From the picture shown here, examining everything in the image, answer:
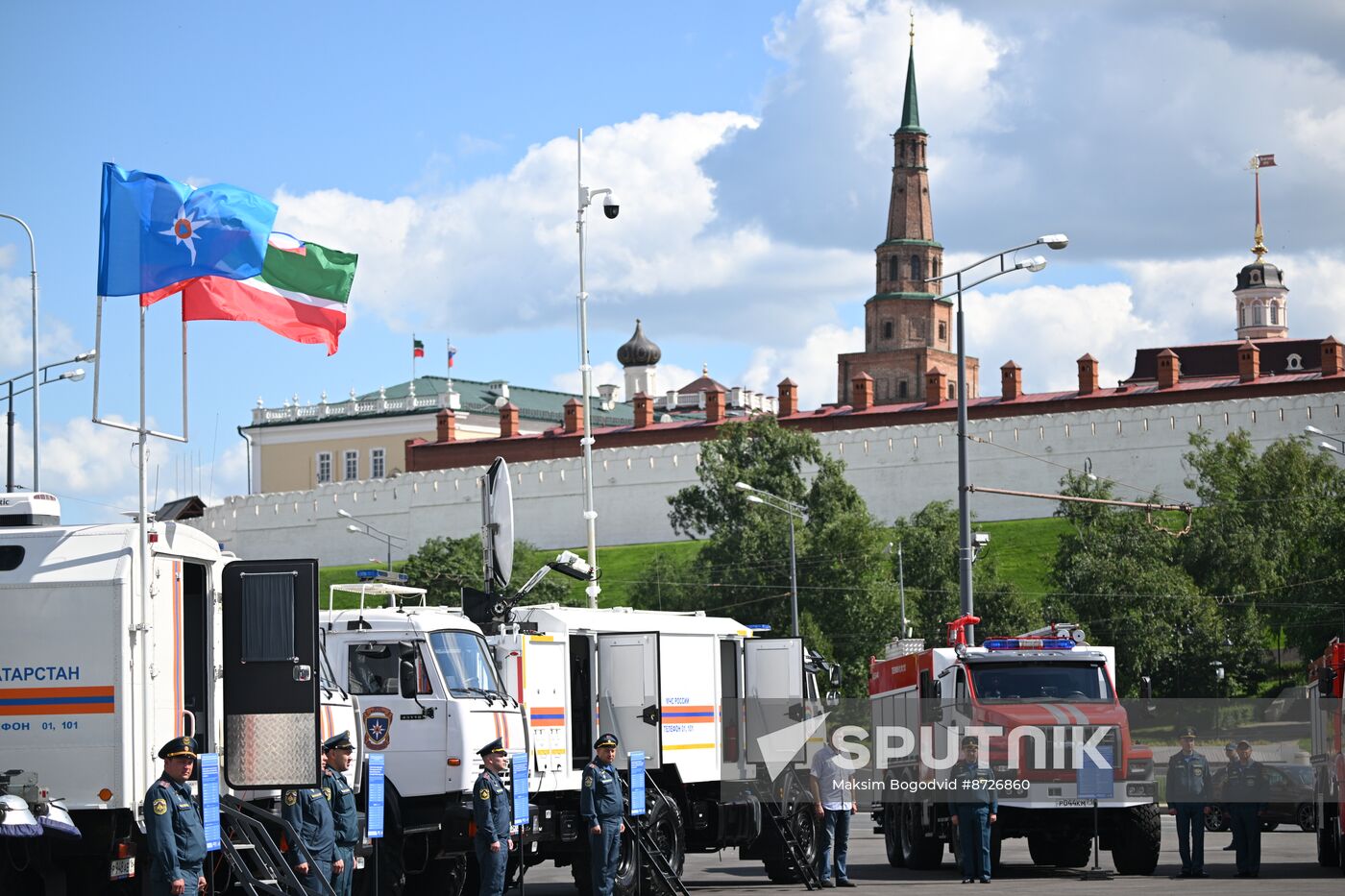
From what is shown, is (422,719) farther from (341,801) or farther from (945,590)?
(945,590)

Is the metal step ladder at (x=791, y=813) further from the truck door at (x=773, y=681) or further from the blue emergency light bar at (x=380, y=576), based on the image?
the blue emergency light bar at (x=380, y=576)

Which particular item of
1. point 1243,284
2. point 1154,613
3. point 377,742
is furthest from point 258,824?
point 1243,284

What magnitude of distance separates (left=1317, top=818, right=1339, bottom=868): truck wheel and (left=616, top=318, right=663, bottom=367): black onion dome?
13081cm

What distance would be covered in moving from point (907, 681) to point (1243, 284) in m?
151

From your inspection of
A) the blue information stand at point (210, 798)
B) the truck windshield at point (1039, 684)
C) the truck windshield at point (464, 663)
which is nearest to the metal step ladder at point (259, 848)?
the blue information stand at point (210, 798)

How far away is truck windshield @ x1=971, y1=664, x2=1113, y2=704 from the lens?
22.5m

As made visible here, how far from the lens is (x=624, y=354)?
501ft

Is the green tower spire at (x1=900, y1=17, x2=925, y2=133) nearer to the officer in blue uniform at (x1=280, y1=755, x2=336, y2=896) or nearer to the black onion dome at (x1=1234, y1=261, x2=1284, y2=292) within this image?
the black onion dome at (x1=1234, y1=261, x2=1284, y2=292)

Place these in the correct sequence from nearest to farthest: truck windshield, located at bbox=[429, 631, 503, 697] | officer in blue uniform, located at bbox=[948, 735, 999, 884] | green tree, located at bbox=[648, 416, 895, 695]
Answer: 1. truck windshield, located at bbox=[429, 631, 503, 697]
2. officer in blue uniform, located at bbox=[948, 735, 999, 884]
3. green tree, located at bbox=[648, 416, 895, 695]

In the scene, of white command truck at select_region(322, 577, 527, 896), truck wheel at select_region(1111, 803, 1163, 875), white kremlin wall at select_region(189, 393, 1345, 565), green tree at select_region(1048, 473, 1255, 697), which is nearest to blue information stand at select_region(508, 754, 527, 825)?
white command truck at select_region(322, 577, 527, 896)

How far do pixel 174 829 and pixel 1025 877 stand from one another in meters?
11.8

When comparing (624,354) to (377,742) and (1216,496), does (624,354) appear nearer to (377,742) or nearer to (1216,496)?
(1216,496)

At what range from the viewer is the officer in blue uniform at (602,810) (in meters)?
17.2

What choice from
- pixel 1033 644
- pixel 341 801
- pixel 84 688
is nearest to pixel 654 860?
pixel 341 801
